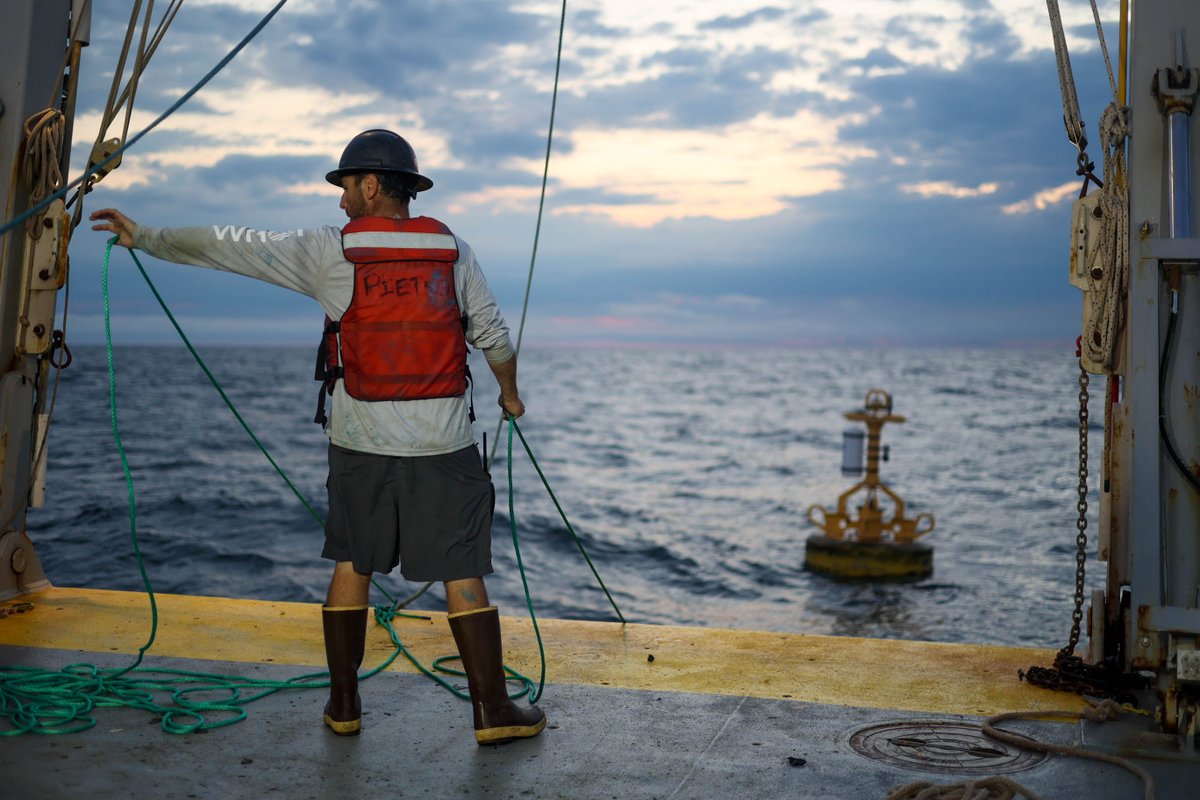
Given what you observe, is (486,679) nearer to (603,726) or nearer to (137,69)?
(603,726)

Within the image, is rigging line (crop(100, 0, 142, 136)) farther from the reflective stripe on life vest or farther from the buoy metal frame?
the buoy metal frame

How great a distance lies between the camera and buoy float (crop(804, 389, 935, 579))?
1484 centimetres

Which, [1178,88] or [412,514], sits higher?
[1178,88]

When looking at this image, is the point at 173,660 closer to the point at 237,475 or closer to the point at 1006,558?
the point at 1006,558

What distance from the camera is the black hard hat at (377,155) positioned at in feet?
12.6

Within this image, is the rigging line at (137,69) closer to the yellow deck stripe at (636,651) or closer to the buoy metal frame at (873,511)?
the yellow deck stripe at (636,651)

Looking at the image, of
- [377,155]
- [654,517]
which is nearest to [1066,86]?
[377,155]

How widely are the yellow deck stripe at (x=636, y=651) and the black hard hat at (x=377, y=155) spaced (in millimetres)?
2200

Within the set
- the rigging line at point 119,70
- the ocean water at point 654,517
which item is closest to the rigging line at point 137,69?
the rigging line at point 119,70

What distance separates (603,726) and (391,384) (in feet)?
4.84

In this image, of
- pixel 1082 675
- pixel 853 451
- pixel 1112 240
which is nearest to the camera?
pixel 1112 240

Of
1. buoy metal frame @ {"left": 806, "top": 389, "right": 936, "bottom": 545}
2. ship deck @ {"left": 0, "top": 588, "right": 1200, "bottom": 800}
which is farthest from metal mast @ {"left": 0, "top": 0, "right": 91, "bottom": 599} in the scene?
buoy metal frame @ {"left": 806, "top": 389, "right": 936, "bottom": 545}

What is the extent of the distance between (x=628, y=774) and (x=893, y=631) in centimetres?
1014

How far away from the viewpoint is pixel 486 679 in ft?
12.8
